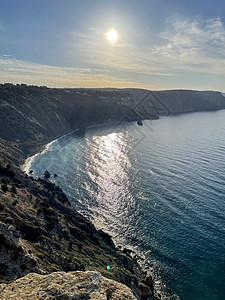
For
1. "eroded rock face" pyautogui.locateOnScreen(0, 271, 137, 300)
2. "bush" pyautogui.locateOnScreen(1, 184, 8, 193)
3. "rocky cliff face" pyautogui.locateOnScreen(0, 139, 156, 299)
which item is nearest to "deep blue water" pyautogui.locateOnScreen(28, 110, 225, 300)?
"rocky cliff face" pyautogui.locateOnScreen(0, 139, 156, 299)

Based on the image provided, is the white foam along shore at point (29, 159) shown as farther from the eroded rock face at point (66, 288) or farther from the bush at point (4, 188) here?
the eroded rock face at point (66, 288)

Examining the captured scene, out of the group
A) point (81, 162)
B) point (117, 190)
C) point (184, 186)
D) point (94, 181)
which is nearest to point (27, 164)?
point (81, 162)

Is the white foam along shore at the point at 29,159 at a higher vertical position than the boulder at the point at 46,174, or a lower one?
higher

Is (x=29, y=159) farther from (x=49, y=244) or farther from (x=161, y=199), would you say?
(x=49, y=244)

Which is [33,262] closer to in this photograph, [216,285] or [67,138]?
[216,285]

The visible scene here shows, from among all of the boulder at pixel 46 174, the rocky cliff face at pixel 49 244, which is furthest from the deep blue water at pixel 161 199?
the rocky cliff face at pixel 49 244

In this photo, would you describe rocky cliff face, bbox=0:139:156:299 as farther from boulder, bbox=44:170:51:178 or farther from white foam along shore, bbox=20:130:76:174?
white foam along shore, bbox=20:130:76:174
